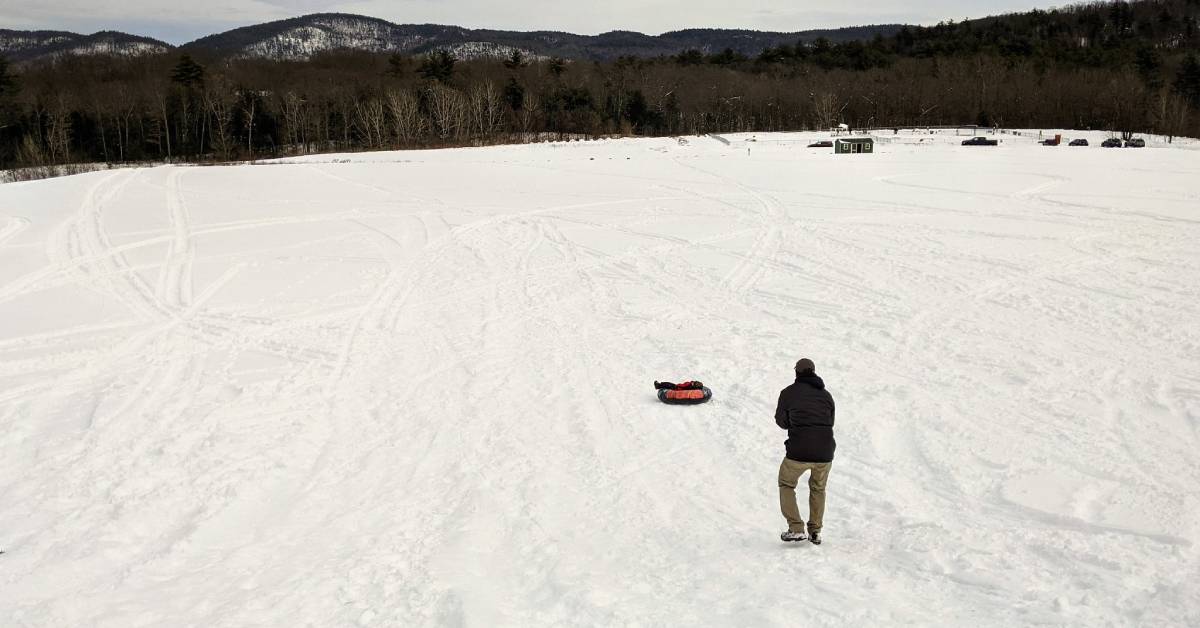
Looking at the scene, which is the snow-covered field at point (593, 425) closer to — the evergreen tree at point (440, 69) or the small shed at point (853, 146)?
the small shed at point (853, 146)

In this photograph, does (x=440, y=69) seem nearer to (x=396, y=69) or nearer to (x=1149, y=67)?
(x=396, y=69)

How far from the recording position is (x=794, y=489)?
686cm

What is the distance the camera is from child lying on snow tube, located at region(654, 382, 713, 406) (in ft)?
35.8

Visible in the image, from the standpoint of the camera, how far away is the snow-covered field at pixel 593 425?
6.66 metres

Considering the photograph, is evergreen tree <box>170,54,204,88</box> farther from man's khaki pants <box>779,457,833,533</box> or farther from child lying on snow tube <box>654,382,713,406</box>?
man's khaki pants <box>779,457,833,533</box>

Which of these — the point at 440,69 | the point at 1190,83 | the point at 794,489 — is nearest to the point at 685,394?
the point at 794,489

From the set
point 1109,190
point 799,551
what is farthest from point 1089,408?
point 1109,190

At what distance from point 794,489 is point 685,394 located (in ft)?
13.4

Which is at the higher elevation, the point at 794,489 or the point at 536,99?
the point at 536,99

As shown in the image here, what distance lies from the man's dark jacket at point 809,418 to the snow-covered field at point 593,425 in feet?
3.26

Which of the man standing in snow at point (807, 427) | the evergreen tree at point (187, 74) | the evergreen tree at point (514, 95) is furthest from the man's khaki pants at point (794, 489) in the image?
the evergreen tree at point (514, 95)

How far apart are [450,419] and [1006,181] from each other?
32.5 meters

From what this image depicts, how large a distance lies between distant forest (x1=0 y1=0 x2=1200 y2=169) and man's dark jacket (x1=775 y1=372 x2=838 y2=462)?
72346mm

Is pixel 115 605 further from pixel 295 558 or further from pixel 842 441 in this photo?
pixel 842 441
